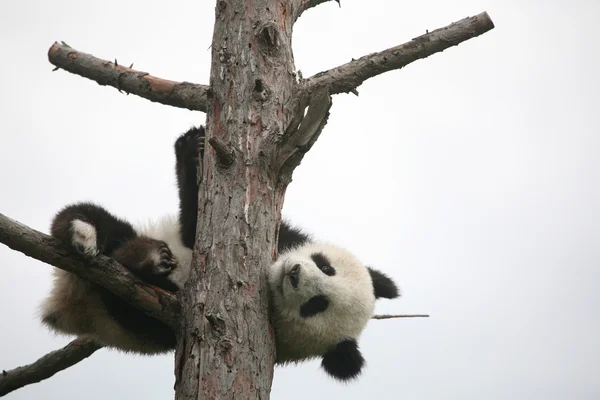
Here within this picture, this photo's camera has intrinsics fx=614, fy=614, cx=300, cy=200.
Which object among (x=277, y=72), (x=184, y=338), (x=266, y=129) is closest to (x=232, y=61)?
(x=277, y=72)

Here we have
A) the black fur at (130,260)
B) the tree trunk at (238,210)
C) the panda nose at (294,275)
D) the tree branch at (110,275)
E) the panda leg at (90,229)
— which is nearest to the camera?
the tree trunk at (238,210)

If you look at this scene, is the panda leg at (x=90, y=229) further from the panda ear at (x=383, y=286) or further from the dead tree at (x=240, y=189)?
the panda ear at (x=383, y=286)

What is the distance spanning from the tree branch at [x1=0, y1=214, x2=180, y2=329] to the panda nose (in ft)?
2.55

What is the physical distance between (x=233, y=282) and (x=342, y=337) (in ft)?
4.95

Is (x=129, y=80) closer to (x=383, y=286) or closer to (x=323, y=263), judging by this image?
(x=323, y=263)

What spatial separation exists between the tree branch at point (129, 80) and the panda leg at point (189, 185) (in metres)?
0.28

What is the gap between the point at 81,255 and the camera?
161 inches

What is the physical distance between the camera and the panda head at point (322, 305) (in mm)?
4336

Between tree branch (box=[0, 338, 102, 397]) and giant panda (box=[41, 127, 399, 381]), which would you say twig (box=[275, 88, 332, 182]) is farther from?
tree branch (box=[0, 338, 102, 397])

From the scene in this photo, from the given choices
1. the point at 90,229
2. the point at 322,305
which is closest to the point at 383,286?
the point at 322,305

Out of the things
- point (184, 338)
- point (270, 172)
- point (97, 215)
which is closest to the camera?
point (184, 338)

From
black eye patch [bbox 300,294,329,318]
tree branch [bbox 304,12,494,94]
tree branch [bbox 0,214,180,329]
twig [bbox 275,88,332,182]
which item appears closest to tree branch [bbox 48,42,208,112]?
tree branch [bbox 304,12,494,94]

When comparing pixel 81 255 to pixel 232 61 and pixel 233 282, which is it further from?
pixel 232 61

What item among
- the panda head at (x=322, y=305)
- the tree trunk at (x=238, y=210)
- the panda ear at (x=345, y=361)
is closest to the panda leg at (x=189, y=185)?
the tree trunk at (x=238, y=210)
